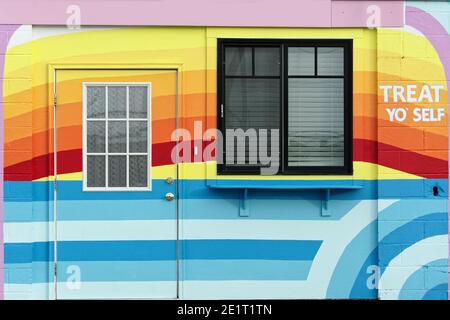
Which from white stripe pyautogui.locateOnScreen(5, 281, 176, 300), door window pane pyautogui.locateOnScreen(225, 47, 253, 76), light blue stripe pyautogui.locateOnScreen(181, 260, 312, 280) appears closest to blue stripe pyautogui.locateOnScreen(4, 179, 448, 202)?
light blue stripe pyautogui.locateOnScreen(181, 260, 312, 280)

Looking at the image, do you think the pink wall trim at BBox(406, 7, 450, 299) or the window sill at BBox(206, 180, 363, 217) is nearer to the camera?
the window sill at BBox(206, 180, 363, 217)

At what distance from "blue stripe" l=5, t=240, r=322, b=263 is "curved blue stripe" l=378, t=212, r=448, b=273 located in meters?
0.57

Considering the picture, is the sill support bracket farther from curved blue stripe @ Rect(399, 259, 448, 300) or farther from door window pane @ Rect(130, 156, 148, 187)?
door window pane @ Rect(130, 156, 148, 187)

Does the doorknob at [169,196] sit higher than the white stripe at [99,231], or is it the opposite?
the doorknob at [169,196]

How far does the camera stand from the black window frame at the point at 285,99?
5.96 meters

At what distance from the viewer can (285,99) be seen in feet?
19.6

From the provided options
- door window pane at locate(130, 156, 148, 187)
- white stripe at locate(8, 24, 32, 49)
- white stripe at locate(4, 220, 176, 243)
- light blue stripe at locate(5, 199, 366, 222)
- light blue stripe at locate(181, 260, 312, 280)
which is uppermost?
white stripe at locate(8, 24, 32, 49)

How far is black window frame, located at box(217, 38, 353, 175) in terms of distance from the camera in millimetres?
→ 5965

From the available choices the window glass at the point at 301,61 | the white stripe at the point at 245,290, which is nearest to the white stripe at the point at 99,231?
the white stripe at the point at 245,290

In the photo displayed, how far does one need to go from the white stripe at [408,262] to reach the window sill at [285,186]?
71 cm

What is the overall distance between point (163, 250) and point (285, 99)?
1.68 meters

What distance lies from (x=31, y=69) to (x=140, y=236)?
5.59 ft

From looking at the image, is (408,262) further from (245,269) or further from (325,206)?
(245,269)

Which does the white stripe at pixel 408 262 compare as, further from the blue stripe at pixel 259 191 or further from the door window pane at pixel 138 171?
the door window pane at pixel 138 171
